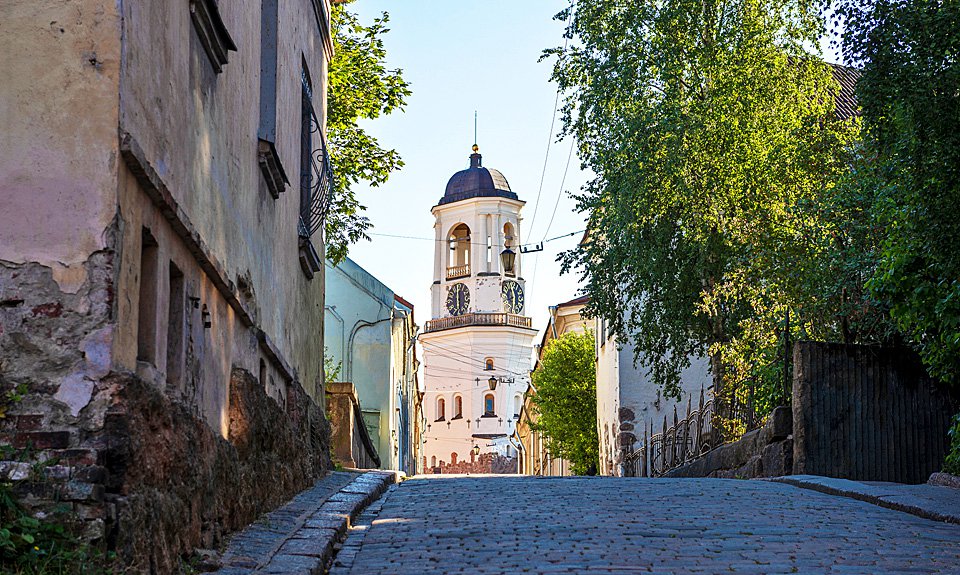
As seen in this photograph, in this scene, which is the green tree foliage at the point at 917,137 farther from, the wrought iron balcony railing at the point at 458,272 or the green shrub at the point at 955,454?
the wrought iron balcony railing at the point at 458,272

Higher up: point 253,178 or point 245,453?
point 253,178

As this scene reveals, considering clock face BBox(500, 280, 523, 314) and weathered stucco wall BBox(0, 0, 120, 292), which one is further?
clock face BBox(500, 280, 523, 314)

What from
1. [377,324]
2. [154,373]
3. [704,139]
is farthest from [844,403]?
[377,324]

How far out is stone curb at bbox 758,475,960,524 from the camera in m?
9.38

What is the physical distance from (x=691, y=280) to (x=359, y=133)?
6436mm

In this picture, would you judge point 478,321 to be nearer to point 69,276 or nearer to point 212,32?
point 212,32

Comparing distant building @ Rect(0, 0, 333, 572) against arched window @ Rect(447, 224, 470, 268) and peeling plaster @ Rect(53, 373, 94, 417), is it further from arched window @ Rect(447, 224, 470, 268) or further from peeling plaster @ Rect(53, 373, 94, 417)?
arched window @ Rect(447, 224, 470, 268)

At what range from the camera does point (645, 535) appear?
8.12m

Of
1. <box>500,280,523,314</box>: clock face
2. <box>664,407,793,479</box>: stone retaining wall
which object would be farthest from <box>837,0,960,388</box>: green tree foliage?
<box>500,280,523,314</box>: clock face

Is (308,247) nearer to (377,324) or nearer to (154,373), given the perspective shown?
(154,373)

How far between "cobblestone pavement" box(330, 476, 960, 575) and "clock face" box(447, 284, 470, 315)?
7521cm

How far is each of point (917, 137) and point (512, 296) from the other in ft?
255

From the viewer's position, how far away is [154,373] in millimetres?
5348

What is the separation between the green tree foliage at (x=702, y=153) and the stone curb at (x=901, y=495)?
19.6 ft
